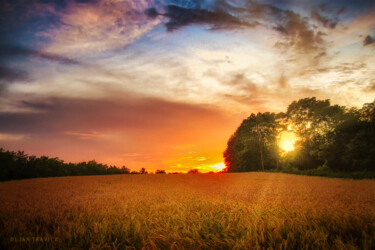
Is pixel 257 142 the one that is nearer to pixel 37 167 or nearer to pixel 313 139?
pixel 313 139

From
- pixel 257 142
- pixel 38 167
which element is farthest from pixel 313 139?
pixel 38 167

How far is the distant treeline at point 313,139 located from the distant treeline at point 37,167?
80.5ft

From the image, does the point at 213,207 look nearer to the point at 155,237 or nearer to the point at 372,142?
the point at 155,237

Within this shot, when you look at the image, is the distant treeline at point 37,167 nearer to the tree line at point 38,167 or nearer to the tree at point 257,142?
the tree line at point 38,167

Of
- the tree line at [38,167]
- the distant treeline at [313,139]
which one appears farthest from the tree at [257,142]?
the tree line at [38,167]

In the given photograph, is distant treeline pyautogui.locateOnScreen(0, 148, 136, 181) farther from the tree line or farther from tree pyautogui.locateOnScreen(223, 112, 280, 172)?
tree pyautogui.locateOnScreen(223, 112, 280, 172)

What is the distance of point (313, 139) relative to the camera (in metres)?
31.4

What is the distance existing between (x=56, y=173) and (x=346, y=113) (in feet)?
126

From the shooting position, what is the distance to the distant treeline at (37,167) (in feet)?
48.1

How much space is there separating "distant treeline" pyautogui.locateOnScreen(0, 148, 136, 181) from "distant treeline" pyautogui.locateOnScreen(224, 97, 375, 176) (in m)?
24.5

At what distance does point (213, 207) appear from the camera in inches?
147

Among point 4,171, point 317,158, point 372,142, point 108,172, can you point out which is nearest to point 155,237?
point 4,171

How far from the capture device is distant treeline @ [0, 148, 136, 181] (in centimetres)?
1467

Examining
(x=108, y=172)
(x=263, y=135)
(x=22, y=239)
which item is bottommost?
(x=108, y=172)
